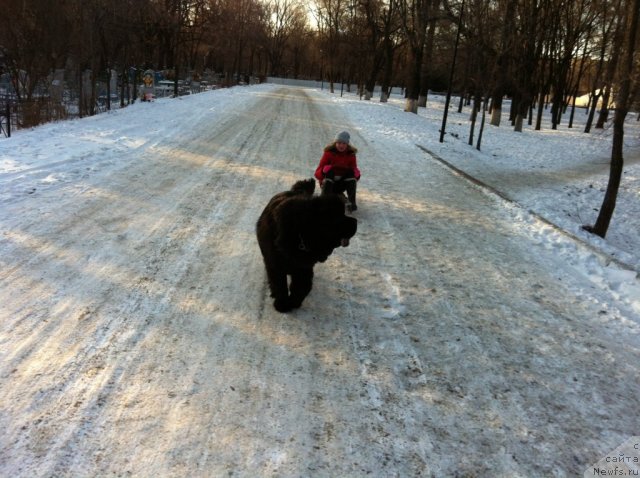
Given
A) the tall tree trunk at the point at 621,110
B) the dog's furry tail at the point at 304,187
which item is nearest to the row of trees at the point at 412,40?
the tall tree trunk at the point at 621,110

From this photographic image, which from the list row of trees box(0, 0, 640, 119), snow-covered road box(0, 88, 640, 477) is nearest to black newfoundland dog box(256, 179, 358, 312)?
snow-covered road box(0, 88, 640, 477)

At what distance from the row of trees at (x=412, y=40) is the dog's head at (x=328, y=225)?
738cm

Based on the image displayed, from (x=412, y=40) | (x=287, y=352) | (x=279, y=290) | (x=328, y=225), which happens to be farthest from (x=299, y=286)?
(x=412, y=40)

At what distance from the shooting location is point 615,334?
4633 mm

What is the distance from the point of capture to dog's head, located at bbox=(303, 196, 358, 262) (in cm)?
368

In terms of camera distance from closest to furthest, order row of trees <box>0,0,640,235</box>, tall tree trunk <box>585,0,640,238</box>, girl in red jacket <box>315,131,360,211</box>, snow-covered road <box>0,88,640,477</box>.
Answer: snow-covered road <box>0,88,640,477</box>, girl in red jacket <box>315,131,360,211</box>, tall tree trunk <box>585,0,640,238</box>, row of trees <box>0,0,640,235</box>

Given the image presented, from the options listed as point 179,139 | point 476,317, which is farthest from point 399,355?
point 179,139

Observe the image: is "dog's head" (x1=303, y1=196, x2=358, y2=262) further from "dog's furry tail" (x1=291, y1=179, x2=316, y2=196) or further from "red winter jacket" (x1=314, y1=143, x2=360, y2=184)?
"red winter jacket" (x1=314, y1=143, x2=360, y2=184)

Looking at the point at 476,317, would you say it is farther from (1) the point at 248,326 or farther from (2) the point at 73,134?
(2) the point at 73,134

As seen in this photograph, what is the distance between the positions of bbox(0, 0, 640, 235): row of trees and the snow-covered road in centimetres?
546

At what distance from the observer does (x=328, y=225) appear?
3.70m

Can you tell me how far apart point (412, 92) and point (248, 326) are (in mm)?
30382

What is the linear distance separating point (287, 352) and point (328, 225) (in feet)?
3.67

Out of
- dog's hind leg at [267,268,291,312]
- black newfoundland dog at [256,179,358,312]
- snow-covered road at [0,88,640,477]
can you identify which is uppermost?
black newfoundland dog at [256,179,358,312]
